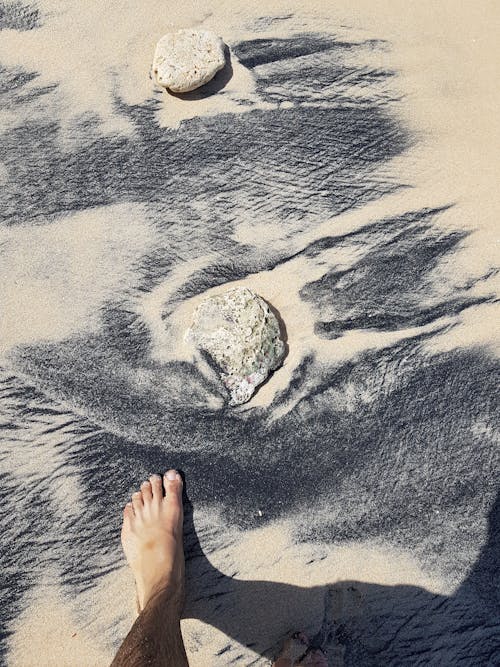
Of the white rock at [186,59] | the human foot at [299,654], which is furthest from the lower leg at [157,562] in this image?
the white rock at [186,59]

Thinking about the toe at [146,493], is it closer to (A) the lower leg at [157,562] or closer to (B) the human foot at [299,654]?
(A) the lower leg at [157,562]

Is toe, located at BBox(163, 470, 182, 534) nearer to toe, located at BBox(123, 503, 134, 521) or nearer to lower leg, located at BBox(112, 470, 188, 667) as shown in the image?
lower leg, located at BBox(112, 470, 188, 667)

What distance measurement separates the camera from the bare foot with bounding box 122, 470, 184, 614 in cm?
221

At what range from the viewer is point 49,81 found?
2367mm

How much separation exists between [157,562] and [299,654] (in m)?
0.70

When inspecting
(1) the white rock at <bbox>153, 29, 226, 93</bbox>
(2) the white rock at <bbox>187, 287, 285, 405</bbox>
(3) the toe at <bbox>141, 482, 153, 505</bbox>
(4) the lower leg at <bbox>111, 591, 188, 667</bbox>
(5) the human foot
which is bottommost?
(5) the human foot

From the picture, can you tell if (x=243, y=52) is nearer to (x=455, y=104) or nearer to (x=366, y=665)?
(x=455, y=104)

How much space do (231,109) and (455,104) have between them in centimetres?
98

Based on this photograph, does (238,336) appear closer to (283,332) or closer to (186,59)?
(283,332)

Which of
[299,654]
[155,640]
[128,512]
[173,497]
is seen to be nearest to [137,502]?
[128,512]

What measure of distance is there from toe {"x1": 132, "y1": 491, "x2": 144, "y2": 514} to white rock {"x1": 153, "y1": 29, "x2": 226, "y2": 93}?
1.70m

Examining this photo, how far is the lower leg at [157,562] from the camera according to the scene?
205 centimetres

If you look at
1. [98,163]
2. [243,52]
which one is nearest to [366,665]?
[98,163]

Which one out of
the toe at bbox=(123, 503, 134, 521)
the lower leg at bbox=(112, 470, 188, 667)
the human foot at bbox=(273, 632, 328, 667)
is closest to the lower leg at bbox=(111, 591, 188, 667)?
the lower leg at bbox=(112, 470, 188, 667)
